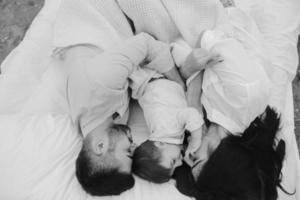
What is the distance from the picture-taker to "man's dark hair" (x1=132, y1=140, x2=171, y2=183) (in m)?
1.01

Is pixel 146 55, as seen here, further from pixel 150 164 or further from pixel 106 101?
pixel 150 164

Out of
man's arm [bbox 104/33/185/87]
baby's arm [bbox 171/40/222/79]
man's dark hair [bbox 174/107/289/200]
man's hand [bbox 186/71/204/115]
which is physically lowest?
man's dark hair [bbox 174/107/289/200]

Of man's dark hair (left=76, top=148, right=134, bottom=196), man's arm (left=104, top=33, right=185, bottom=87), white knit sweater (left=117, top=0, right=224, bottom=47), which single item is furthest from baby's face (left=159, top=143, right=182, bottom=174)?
white knit sweater (left=117, top=0, right=224, bottom=47)

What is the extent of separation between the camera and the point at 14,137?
1.09 metres

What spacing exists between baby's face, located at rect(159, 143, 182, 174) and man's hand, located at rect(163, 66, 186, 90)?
0.85 ft

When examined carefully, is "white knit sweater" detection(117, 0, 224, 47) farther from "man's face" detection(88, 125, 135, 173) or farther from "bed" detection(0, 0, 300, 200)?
"man's face" detection(88, 125, 135, 173)

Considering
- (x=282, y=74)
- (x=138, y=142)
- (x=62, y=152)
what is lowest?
(x=282, y=74)

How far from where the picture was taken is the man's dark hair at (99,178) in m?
0.97

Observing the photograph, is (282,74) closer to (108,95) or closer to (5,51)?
(108,95)

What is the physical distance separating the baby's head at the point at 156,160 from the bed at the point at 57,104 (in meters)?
0.06

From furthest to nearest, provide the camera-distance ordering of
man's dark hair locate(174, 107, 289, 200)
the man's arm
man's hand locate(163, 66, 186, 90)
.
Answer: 1. man's hand locate(163, 66, 186, 90)
2. the man's arm
3. man's dark hair locate(174, 107, 289, 200)

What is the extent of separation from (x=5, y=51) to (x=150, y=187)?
1.16 metres

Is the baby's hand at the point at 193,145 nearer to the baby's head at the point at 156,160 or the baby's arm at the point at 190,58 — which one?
the baby's head at the point at 156,160

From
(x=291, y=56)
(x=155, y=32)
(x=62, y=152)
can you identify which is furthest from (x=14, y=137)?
(x=291, y=56)
